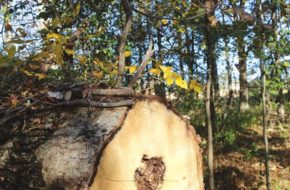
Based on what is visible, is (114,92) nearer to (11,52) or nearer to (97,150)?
(97,150)

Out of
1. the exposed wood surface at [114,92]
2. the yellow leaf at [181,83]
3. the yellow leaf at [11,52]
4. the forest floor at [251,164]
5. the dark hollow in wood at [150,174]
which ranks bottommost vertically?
the forest floor at [251,164]

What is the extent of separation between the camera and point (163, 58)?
24.4 ft

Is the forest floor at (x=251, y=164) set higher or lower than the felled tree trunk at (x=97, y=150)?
lower

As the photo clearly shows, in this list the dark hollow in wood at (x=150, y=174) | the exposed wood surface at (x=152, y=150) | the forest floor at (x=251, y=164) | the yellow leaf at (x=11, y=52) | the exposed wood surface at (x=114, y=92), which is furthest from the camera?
the forest floor at (x=251, y=164)

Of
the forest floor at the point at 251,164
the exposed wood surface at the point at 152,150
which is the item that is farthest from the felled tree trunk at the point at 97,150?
the forest floor at the point at 251,164

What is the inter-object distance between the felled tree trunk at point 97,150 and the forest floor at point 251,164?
519 cm

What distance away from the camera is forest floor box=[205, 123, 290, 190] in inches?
344

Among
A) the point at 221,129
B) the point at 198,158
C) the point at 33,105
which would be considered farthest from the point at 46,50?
the point at 221,129

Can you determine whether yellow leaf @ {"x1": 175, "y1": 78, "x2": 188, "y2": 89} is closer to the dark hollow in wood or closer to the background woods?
the background woods

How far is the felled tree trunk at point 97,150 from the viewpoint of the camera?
2.92 metres

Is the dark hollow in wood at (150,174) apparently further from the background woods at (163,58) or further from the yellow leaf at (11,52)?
the yellow leaf at (11,52)

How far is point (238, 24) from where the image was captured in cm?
629

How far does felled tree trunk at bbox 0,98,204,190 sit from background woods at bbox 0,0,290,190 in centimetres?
18

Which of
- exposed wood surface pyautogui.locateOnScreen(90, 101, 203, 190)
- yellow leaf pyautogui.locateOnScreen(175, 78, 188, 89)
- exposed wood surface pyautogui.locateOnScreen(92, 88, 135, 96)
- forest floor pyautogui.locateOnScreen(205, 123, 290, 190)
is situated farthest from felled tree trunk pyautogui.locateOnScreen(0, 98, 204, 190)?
forest floor pyautogui.locateOnScreen(205, 123, 290, 190)
